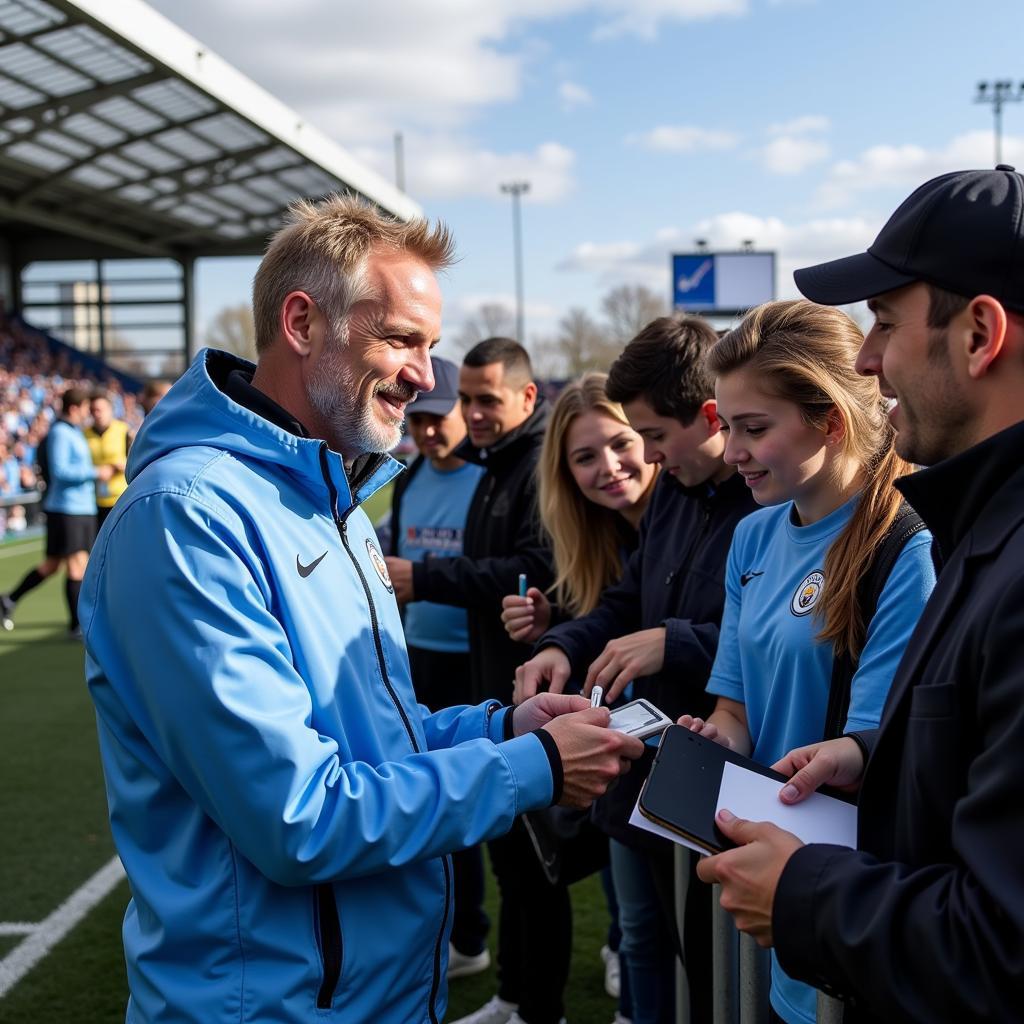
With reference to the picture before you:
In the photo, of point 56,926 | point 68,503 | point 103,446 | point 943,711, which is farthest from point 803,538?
point 103,446

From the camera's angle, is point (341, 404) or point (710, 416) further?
point (710, 416)

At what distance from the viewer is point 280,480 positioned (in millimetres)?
1949

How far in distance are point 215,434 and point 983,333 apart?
1.26 m

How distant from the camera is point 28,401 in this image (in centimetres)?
2469

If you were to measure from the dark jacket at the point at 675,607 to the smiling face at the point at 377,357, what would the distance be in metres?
0.99

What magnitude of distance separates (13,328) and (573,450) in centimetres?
3552

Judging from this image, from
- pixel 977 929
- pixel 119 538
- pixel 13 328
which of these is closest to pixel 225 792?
pixel 119 538

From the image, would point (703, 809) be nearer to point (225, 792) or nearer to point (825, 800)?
Result: point (825, 800)

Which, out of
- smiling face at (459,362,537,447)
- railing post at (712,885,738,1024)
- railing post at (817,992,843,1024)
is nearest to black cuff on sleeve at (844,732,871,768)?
railing post at (817,992,843,1024)

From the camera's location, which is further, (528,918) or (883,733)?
(528,918)

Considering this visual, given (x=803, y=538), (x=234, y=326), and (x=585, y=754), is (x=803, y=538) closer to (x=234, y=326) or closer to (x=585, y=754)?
(x=585, y=754)

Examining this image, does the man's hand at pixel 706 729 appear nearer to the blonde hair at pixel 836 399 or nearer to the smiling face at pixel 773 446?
the blonde hair at pixel 836 399

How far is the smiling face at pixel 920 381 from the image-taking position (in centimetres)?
151

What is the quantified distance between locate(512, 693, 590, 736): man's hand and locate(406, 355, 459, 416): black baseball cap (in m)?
2.04
